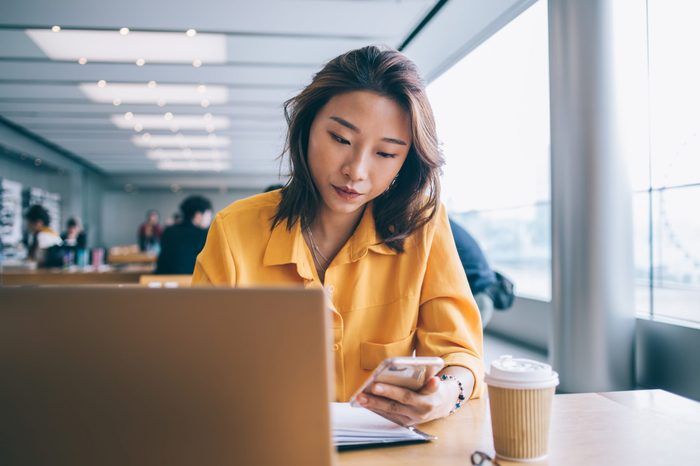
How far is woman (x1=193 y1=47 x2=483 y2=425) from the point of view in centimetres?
115

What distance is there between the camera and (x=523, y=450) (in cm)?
74

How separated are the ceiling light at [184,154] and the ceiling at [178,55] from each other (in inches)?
55.8

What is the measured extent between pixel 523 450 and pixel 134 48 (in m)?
6.03

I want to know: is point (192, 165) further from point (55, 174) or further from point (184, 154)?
point (55, 174)

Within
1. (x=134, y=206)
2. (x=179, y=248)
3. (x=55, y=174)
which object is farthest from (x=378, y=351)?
(x=134, y=206)

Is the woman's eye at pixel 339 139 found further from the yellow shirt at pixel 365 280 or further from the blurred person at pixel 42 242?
the blurred person at pixel 42 242

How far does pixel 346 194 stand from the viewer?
3.88 ft

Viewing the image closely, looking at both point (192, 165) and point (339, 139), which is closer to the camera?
point (339, 139)

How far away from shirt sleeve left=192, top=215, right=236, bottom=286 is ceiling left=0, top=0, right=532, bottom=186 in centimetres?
188

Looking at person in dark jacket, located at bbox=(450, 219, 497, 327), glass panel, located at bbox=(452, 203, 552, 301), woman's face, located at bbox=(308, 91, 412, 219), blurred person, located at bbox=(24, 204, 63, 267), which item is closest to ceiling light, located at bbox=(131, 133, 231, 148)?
blurred person, located at bbox=(24, 204, 63, 267)

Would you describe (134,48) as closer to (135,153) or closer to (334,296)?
(334,296)

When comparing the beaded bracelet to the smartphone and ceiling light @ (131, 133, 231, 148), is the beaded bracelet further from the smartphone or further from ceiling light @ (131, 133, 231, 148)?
ceiling light @ (131, 133, 231, 148)

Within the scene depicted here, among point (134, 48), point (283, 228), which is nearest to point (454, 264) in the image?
point (283, 228)

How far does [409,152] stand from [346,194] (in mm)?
218
